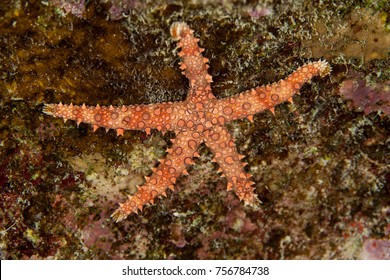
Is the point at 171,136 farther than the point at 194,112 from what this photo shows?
Yes

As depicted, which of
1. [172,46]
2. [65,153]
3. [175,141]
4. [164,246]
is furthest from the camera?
[164,246]

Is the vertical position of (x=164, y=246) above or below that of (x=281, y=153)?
below

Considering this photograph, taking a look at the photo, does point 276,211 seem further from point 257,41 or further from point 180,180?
point 257,41

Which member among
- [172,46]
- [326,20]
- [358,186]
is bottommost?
[358,186]

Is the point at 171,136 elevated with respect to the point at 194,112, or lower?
elevated

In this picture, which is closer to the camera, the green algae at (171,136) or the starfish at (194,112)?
the green algae at (171,136)

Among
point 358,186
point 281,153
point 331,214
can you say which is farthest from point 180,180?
point 358,186

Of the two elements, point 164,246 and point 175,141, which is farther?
point 164,246

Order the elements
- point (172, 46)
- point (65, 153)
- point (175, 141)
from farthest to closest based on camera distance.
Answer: point (65, 153) < point (175, 141) < point (172, 46)

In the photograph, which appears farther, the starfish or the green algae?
the starfish

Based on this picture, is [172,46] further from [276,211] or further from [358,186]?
[358,186]
